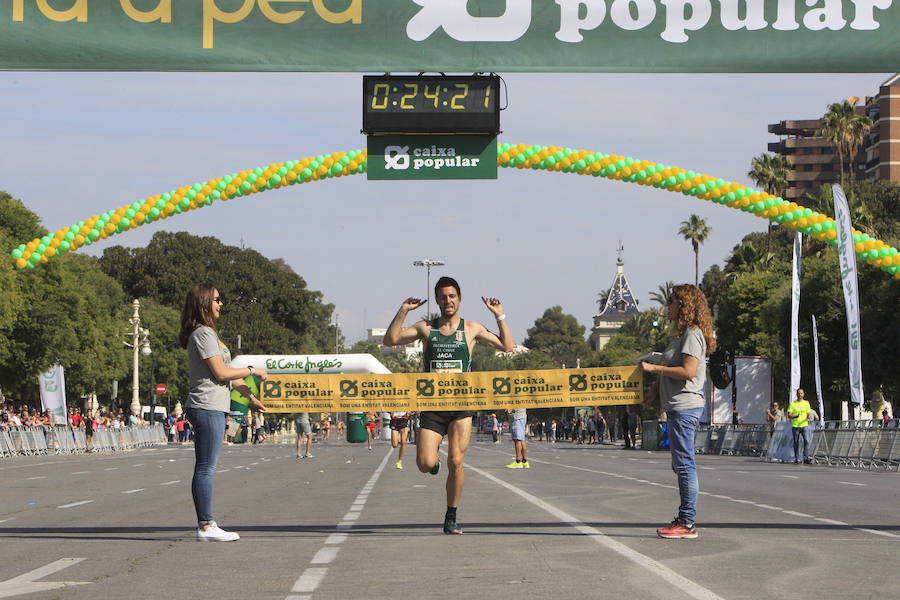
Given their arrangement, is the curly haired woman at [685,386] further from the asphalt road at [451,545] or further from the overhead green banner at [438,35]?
the overhead green banner at [438,35]

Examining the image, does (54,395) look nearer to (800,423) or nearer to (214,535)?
(800,423)

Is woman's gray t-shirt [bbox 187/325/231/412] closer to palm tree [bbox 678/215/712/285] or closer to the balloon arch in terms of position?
the balloon arch

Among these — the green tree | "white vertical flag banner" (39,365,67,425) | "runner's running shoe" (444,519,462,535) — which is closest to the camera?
"runner's running shoe" (444,519,462,535)

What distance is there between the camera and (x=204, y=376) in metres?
11.6

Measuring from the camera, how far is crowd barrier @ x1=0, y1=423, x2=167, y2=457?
50781 mm

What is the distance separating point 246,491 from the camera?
68.9 ft

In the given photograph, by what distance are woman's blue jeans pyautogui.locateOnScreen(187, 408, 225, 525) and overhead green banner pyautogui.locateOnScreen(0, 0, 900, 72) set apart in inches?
174

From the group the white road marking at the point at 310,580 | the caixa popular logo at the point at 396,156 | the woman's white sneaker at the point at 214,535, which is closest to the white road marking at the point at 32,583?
the white road marking at the point at 310,580

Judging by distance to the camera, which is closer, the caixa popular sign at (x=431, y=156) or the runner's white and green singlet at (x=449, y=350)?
the runner's white and green singlet at (x=449, y=350)

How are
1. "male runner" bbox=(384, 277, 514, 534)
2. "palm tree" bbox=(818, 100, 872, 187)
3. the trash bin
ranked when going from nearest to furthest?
"male runner" bbox=(384, 277, 514, 534), the trash bin, "palm tree" bbox=(818, 100, 872, 187)

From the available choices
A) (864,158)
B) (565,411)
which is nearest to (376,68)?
(565,411)

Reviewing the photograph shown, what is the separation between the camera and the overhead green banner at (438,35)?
14547 millimetres

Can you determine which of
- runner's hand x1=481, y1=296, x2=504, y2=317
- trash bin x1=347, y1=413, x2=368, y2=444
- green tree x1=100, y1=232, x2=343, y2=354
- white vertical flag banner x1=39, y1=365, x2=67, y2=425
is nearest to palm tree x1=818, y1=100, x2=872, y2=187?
green tree x1=100, y1=232, x2=343, y2=354

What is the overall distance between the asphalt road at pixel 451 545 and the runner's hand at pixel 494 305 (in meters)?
1.84
